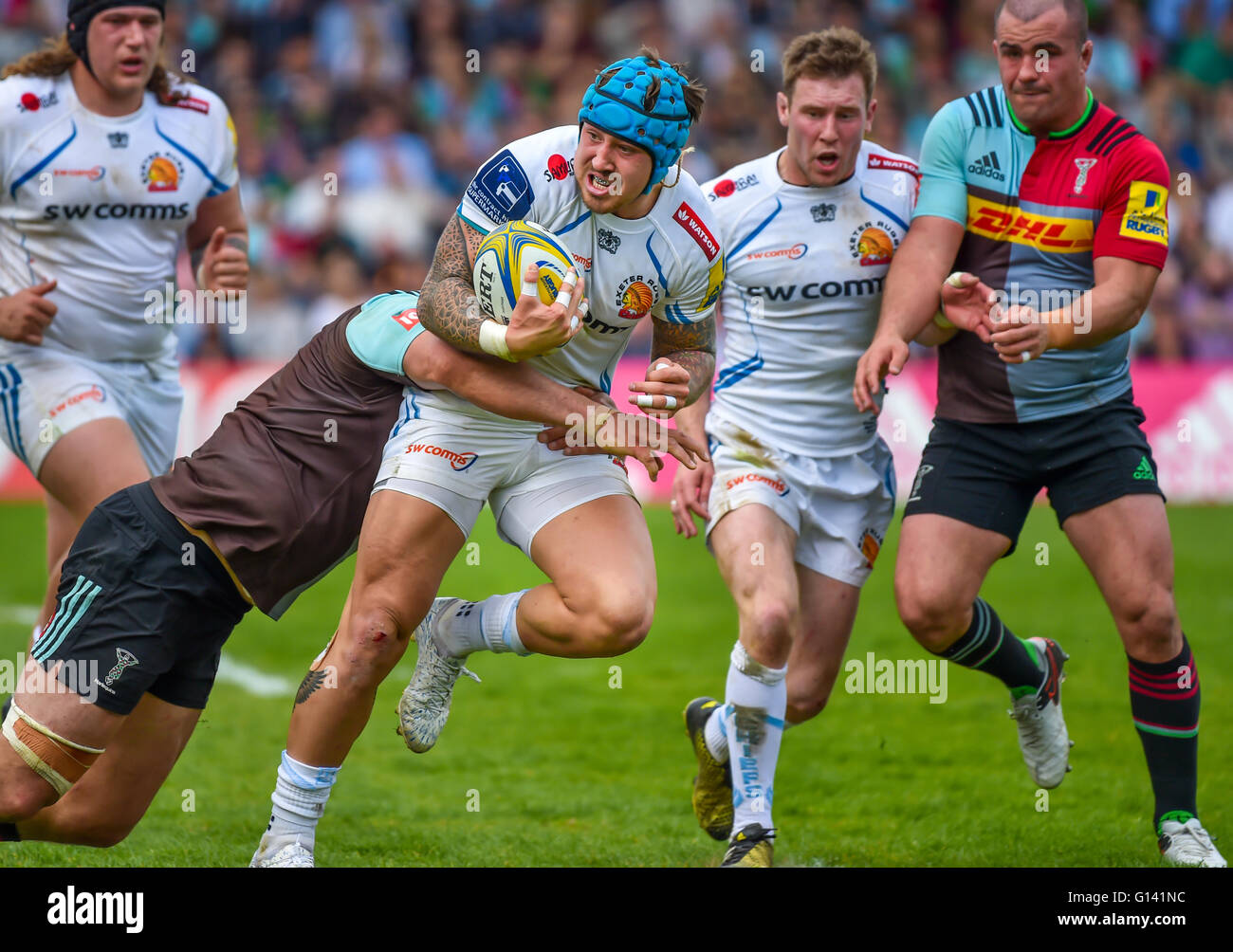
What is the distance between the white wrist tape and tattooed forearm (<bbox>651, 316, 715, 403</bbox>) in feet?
2.78

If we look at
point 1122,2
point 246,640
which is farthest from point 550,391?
point 1122,2

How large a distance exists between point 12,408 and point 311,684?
87.9 inches

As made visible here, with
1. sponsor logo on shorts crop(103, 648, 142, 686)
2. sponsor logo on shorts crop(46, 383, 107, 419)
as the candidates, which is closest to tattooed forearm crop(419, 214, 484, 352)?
sponsor logo on shorts crop(103, 648, 142, 686)

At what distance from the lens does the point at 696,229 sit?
5254 mm

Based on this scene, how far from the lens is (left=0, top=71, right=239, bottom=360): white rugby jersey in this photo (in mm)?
6352

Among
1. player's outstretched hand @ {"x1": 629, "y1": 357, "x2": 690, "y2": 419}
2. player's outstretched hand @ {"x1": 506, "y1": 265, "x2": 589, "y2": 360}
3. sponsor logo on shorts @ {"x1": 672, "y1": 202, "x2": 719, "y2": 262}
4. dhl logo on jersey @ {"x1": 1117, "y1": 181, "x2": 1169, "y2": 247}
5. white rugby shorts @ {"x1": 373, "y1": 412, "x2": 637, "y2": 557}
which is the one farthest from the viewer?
dhl logo on jersey @ {"x1": 1117, "y1": 181, "x2": 1169, "y2": 247}

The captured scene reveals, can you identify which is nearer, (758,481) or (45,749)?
(45,749)

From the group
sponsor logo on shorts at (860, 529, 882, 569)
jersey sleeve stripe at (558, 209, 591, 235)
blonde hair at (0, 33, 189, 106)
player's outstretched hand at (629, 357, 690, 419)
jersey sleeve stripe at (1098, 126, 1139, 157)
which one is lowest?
sponsor logo on shorts at (860, 529, 882, 569)

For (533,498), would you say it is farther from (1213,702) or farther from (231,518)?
(1213,702)

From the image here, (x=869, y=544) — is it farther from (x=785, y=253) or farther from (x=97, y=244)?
(x=97, y=244)

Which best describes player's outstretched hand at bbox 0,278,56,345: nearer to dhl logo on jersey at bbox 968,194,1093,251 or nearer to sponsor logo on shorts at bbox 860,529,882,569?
sponsor logo on shorts at bbox 860,529,882,569

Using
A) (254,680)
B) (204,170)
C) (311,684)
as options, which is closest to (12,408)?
(204,170)

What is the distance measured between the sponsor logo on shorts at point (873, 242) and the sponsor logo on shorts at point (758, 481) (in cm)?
94
